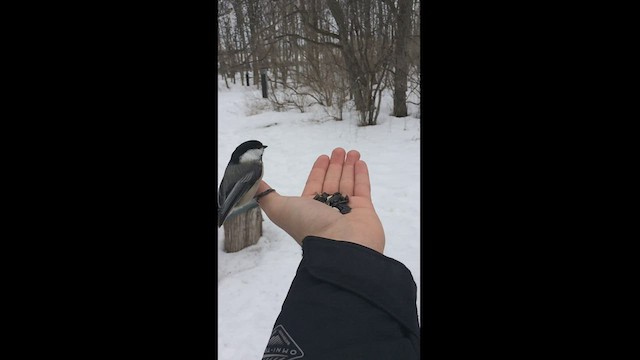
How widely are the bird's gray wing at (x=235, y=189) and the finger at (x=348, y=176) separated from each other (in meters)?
0.25

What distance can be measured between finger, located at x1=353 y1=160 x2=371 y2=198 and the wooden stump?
476 mm

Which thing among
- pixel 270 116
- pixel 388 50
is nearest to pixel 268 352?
pixel 270 116

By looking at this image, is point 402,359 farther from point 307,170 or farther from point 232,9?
point 232,9

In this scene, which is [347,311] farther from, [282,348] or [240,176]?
[240,176]

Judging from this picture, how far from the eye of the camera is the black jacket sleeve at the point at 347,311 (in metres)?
0.58

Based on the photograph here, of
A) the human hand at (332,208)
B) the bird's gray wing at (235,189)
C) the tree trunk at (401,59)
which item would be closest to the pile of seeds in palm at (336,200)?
the human hand at (332,208)

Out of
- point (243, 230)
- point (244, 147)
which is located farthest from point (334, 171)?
point (243, 230)

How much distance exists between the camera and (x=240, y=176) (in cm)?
89

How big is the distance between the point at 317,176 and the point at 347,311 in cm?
48

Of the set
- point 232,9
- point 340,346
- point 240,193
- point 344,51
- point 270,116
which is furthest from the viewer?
point 270,116

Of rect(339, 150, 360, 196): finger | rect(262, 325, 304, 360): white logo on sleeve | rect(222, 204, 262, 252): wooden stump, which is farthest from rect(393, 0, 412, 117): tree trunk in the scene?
rect(262, 325, 304, 360): white logo on sleeve

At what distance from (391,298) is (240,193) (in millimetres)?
493

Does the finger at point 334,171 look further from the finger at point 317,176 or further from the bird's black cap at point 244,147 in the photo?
the bird's black cap at point 244,147

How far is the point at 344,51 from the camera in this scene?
1.03m
